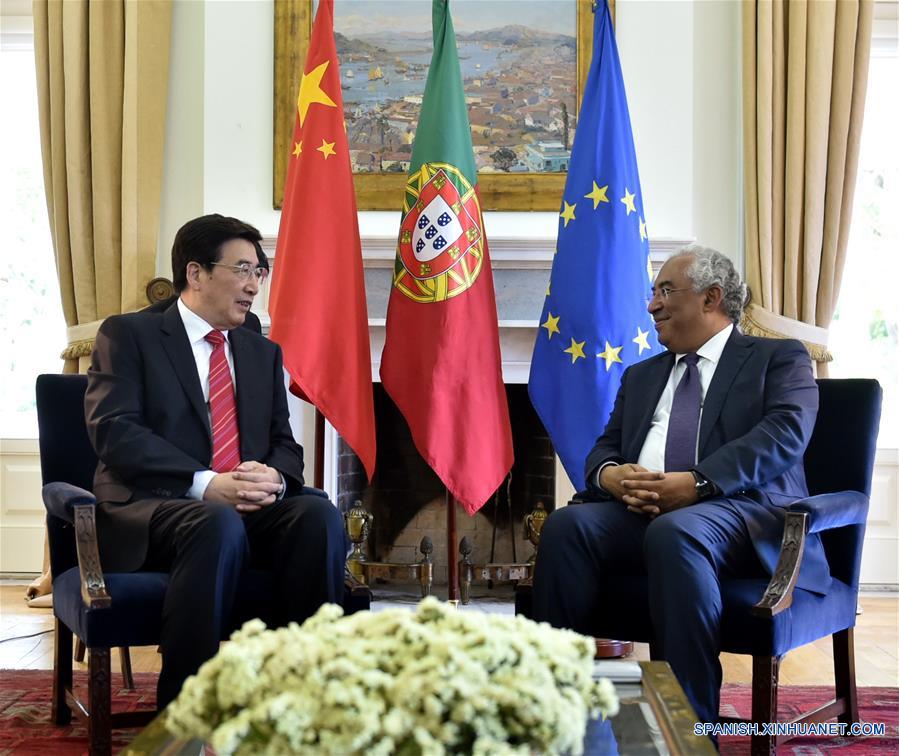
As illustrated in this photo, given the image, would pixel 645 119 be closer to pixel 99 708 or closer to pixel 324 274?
pixel 324 274

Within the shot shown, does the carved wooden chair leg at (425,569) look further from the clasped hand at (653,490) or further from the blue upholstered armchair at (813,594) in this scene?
the clasped hand at (653,490)

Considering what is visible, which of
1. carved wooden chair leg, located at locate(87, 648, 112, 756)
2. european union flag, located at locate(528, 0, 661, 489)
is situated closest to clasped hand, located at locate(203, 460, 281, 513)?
carved wooden chair leg, located at locate(87, 648, 112, 756)

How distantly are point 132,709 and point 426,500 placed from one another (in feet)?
6.73

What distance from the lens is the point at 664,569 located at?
7.07ft

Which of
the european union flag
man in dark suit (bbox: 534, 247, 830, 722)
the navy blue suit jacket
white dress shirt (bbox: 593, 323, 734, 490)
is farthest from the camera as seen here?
the european union flag

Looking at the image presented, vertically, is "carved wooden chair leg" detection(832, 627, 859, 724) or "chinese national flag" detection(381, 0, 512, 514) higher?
"chinese national flag" detection(381, 0, 512, 514)

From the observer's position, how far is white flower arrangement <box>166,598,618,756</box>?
95 centimetres

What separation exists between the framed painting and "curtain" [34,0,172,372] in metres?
0.54

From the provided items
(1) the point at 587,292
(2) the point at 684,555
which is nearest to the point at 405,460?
(1) the point at 587,292

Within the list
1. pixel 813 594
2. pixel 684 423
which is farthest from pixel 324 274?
pixel 813 594

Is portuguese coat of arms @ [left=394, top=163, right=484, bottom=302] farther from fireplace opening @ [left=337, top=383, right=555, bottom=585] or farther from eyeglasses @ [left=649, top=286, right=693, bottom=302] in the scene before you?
fireplace opening @ [left=337, top=383, right=555, bottom=585]

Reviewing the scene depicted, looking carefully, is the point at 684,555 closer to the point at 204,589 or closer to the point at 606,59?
the point at 204,589

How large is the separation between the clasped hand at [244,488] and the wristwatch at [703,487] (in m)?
0.99

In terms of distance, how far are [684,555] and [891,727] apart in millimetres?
901
